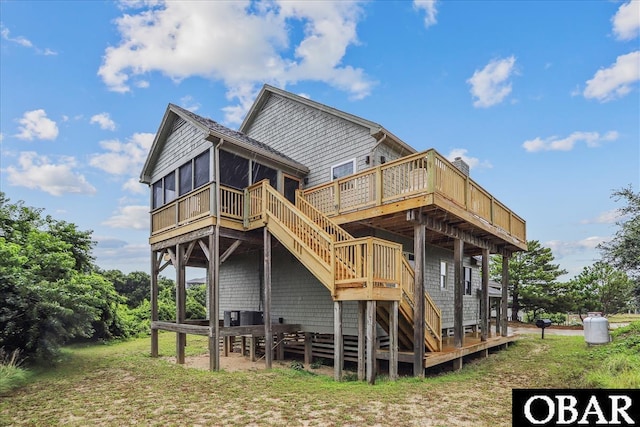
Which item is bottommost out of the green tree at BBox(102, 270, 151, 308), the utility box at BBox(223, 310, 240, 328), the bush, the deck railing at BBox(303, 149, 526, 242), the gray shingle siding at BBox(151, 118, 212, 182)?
the green tree at BBox(102, 270, 151, 308)

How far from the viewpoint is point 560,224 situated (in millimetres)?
18219

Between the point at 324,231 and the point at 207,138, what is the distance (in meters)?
4.28

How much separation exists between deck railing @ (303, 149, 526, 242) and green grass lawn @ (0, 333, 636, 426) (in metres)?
4.18

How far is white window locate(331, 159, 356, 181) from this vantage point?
510 inches

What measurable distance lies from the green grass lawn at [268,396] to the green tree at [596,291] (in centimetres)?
1744

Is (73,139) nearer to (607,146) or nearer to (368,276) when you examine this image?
(368,276)

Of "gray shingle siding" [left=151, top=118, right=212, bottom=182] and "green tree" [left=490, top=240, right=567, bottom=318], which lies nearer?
"gray shingle siding" [left=151, top=118, right=212, bottom=182]

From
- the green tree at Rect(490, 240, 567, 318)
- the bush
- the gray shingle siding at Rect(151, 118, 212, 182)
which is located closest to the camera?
the bush

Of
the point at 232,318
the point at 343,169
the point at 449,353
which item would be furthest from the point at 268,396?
the point at 343,169

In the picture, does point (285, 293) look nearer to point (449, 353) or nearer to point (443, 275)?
point (449, 353)

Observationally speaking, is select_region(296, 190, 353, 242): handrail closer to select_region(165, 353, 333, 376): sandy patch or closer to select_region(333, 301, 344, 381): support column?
select_region(333, 301, 344, 381): support column

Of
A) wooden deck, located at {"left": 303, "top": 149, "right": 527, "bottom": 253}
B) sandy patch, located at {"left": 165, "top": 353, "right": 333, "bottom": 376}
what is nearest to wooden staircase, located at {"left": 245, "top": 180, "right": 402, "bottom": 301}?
wooden deck, located at {"left": 303, "top": 149, "right": 527, "bottom": 253}

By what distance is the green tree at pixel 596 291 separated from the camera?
26656mm

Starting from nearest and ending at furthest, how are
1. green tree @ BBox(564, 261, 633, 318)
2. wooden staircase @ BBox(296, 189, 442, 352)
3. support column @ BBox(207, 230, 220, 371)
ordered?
wooden staircase @ BBox(296, 189, 442, 352)
support column @ BBox(207, 230, 220, 371)
green tree @ BBox(564, 261, 633, 318)
